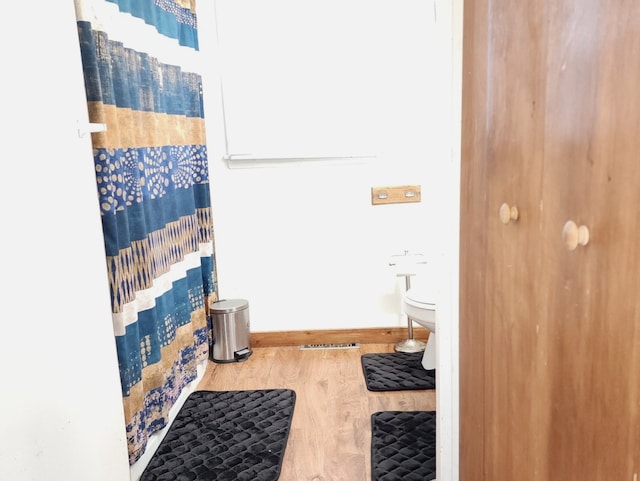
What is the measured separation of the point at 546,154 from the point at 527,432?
489 millimetres

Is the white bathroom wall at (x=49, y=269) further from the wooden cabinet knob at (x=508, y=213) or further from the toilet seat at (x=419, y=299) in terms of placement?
the toilet seat at (x=419, y=299)

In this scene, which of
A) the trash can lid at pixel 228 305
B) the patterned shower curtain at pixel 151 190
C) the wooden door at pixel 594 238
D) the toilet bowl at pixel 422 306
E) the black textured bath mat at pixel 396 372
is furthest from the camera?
the trash can lid at pixel 228 305

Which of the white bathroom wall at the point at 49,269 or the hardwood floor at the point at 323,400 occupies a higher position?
the white bathroom wall at the point at 49,269

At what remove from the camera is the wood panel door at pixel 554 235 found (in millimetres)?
A: 637

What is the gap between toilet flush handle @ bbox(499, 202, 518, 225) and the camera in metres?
0.93

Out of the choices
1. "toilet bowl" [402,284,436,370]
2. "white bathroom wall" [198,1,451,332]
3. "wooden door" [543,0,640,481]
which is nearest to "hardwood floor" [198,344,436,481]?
"white bathroom wall" [198,1,451,332]

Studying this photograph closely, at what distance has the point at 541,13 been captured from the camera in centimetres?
80

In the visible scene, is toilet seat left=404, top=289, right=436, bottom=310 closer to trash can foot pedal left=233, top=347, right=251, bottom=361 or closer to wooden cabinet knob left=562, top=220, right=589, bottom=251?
trash can foot pedal left=233, top=347, right=251, bottom=361

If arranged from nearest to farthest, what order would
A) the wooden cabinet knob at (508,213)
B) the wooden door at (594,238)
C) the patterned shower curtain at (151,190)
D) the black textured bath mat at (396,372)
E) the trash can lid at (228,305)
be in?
the wooden door at (594,238)
the wooden cabinet knob at (508,213)
the patterned shower curtain at (151,190)
the black textured bath mat at (396,372)
the trash can lid at (228,305)

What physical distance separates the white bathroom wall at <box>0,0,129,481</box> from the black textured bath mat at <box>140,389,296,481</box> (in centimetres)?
52

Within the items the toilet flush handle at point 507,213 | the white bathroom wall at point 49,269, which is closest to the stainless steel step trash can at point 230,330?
the white bathroom wall at point 49,269

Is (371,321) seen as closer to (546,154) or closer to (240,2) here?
(240,2)

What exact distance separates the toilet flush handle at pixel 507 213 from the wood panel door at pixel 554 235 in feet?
0.05

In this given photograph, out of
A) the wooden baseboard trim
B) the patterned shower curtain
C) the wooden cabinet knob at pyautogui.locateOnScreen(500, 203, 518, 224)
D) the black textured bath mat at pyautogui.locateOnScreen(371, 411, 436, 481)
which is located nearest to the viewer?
the wooden cabinet knob at pyautogui.locateOnScreen(500, 203, 518, 224)
